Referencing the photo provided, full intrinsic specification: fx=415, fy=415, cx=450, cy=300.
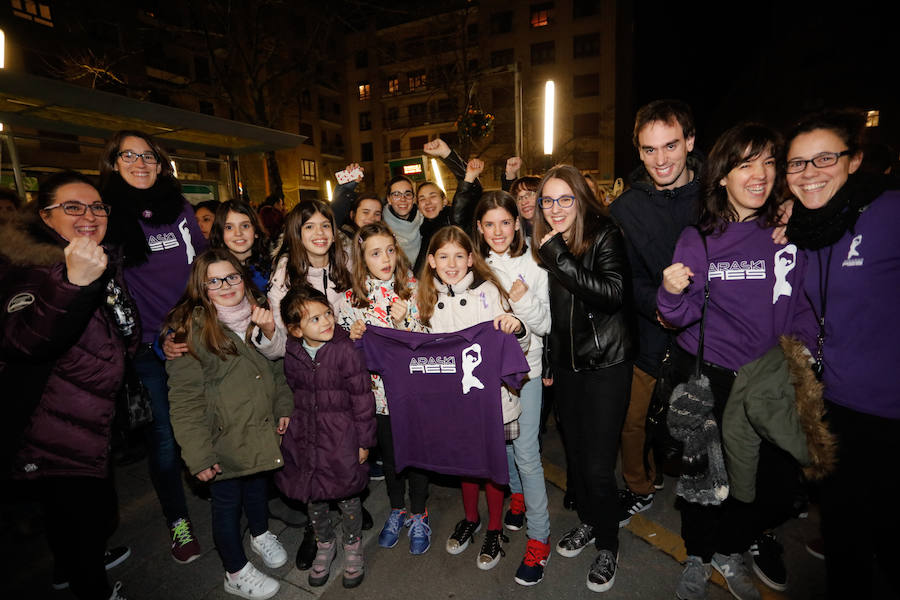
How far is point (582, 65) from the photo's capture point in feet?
111

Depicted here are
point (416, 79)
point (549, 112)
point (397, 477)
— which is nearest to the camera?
point (397, 477)

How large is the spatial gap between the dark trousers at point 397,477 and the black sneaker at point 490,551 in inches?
22.3

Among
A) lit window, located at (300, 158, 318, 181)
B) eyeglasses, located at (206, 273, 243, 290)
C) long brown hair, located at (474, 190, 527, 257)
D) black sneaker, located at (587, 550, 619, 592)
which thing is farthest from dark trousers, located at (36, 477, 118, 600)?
lit window, located at (300, 158, 318, 181)

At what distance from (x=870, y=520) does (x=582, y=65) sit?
38440 mm

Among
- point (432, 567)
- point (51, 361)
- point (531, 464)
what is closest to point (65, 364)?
point (51, 361)

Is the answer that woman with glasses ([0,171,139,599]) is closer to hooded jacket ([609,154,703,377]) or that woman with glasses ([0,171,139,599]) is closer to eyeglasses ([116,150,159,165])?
eyeglasses ([116,150,159,165])

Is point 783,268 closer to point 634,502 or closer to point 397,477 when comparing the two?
point 634,502

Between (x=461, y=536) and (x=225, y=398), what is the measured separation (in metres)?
2.05

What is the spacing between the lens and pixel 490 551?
3.07 metres

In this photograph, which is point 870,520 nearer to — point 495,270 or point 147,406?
point 495,270

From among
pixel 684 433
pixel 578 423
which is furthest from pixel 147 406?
pixel 684 433

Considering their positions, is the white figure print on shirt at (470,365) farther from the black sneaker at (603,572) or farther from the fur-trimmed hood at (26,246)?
the fur-trimmed hood at (26,246)

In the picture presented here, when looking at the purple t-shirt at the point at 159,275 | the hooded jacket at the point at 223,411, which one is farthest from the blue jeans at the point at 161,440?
the hooded jacket at the point at 223,411

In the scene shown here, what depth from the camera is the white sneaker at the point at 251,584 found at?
2.88 meters
